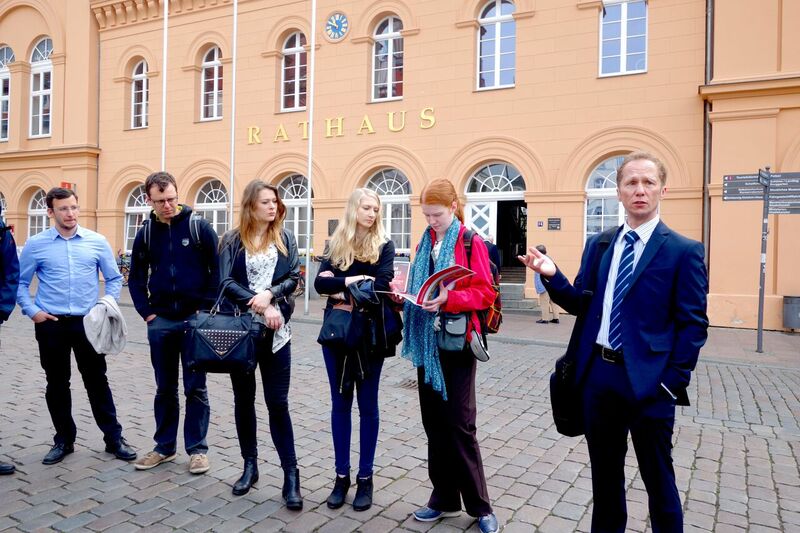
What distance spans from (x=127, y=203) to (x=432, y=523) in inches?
825

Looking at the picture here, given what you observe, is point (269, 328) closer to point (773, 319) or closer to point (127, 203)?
point (773, 319)

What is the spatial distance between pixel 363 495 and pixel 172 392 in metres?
1.63

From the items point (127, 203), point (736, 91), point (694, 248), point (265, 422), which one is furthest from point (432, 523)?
point (127, 203)

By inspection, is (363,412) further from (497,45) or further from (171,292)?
(497,45)

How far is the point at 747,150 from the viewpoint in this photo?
12664mm

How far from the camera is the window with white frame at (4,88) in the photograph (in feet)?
77.4

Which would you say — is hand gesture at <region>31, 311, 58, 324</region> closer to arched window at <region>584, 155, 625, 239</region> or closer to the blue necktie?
the blue necktie

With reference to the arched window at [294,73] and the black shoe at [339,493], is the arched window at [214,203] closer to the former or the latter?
the arched window at [294,73]

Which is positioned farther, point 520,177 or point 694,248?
point 520,177

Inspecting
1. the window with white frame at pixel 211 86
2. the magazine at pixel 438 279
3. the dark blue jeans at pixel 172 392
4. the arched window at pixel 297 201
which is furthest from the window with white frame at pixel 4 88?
the magazine at pixel 438 279

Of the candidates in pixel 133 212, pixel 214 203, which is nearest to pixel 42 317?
pixel 214 203

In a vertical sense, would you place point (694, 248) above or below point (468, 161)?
below

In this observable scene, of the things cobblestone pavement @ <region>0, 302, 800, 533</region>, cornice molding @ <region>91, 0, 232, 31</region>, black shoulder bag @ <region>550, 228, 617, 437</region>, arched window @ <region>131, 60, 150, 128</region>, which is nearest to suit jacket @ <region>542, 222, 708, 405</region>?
black shoulder bag @ <region>550, 228, 617, 437</region>

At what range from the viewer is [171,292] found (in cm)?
425
